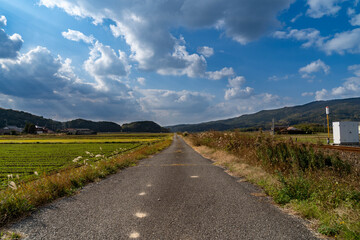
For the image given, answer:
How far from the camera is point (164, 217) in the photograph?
4934 millimetres

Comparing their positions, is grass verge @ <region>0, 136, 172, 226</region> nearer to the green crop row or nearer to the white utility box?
the green crop row

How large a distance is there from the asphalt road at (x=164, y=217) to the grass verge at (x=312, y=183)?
52 cm

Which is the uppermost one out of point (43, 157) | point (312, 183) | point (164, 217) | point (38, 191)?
point (312, 183)

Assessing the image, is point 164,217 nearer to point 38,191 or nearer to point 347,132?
point 38,191

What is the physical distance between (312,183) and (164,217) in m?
5.09

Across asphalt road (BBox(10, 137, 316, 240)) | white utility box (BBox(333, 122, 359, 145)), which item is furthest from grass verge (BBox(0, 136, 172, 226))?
white utility box (BBox(333, 122, 359, 145))

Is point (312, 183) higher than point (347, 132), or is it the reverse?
point (347, 132)

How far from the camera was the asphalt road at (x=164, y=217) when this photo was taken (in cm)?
413

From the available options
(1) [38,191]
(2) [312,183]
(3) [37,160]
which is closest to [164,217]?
(1) [38,191]

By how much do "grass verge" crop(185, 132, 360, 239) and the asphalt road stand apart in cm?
52

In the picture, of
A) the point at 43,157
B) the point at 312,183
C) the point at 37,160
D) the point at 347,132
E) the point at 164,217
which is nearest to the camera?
the point at 164,217

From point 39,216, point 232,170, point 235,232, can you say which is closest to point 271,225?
point 235,232

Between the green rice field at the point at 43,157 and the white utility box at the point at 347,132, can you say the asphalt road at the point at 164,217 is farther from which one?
the white utility box at the point at 347,132

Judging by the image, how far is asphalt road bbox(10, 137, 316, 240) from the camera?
4133mm
